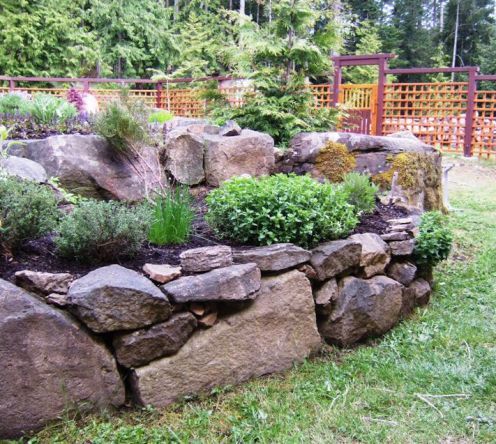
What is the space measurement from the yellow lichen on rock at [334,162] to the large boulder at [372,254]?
1359 mm

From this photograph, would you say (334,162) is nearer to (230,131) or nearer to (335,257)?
(230,131)

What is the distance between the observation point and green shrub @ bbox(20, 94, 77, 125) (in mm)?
4836

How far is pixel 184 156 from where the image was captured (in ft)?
14.2

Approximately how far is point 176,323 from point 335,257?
110 centimetres

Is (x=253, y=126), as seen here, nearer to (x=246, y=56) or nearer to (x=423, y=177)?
(x=246, y=56)

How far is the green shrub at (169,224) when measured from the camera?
3.07 metres

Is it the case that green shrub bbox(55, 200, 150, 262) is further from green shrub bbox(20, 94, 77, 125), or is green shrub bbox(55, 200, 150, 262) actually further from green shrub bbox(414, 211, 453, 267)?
green shrub bbox(20, 94, 77, 125)

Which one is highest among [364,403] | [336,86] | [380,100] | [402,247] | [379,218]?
[336,86]

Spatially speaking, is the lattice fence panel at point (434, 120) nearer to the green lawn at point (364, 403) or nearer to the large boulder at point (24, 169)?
the green lawn at point (364, 403)

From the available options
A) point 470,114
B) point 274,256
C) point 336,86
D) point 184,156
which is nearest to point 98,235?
Result: point 274,256

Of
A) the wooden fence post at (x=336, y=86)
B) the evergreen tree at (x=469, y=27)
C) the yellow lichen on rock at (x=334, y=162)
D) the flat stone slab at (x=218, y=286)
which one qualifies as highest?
the evergreen tree at (x=469, y=27)

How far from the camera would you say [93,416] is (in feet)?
7.45

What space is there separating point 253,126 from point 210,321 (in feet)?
10.2

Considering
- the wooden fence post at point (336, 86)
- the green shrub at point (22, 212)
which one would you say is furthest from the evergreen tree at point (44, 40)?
the green shrub at point (22, 212)
